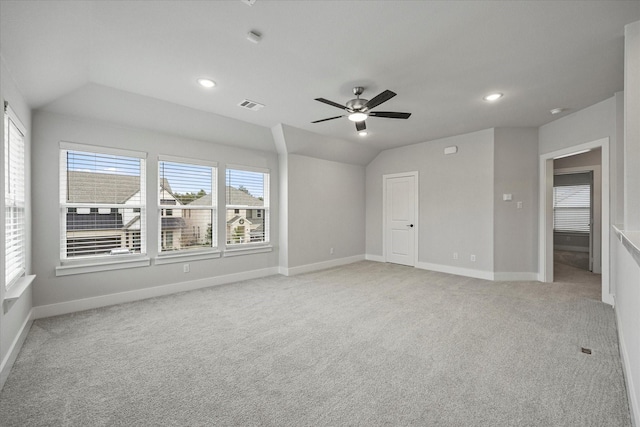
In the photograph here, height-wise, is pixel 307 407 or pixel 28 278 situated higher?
pixel 28 278

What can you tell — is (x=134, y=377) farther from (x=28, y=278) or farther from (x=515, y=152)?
(x=515, y=152)

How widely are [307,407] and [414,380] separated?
830mm

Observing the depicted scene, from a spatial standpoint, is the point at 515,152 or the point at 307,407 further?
the point at 515,152

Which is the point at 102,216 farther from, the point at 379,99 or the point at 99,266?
the point at 379,99

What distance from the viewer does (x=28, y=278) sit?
2.90 meters

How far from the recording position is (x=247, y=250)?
523 cm

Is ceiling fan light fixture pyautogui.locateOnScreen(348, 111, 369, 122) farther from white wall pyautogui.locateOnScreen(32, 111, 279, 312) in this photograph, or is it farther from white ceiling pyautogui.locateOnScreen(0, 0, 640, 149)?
white wall pyautogui.locateOnScreen(32, 111, 279, 312)

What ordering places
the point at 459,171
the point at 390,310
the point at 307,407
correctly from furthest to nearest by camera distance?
the point at 459,171 < the point at 390,310 < the point at 307,407

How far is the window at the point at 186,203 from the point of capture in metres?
4.32

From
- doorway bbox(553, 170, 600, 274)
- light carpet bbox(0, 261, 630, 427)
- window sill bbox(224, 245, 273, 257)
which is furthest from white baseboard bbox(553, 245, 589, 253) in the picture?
window sill bbox(224, 245, 273, 257)

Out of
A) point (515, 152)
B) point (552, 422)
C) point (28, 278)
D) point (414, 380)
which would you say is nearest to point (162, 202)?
point (28, 278)

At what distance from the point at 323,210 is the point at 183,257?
294 centimetres

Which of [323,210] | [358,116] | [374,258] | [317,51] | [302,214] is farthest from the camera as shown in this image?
[374,258]

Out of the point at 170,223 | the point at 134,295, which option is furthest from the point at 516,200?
the point at 134,295
